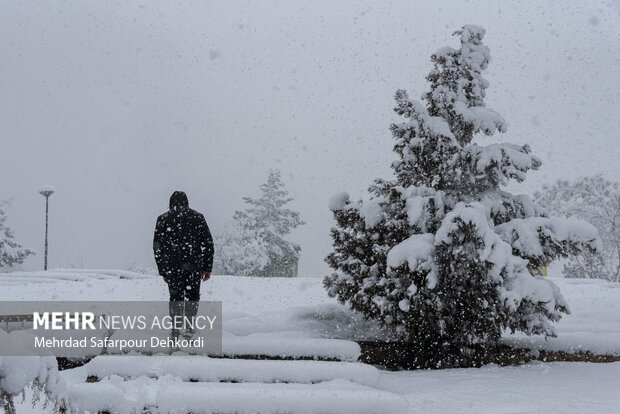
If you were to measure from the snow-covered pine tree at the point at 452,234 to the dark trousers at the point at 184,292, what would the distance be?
1.88 m

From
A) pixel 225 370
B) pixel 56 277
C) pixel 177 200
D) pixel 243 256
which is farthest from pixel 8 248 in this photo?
pixel 225 370

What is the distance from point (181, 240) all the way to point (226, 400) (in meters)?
3.40

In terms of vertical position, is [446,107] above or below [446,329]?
above

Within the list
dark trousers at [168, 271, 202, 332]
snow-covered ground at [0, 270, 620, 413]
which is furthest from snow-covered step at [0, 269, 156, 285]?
dark trousers at [168, 271, 202, 332]

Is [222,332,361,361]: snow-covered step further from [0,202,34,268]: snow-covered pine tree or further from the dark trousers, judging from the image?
[0,202,34,268]: snow-covered pine tree

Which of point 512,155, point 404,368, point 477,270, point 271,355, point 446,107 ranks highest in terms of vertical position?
point 446,107

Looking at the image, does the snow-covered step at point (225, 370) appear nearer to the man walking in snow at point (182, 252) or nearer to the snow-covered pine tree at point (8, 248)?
the man walking in snow at point (182, 252)

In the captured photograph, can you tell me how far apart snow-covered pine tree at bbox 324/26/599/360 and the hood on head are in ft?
6.61

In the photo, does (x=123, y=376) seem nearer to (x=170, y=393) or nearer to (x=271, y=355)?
(x=170, y=393)

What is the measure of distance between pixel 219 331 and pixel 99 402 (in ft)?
10.2

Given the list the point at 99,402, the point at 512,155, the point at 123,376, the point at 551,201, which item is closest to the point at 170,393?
the point at 99,402

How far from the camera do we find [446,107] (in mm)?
7426

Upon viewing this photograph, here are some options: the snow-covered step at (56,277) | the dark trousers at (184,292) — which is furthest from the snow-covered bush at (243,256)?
the dark trousers at (184,292)

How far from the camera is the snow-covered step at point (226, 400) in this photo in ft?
12.1
